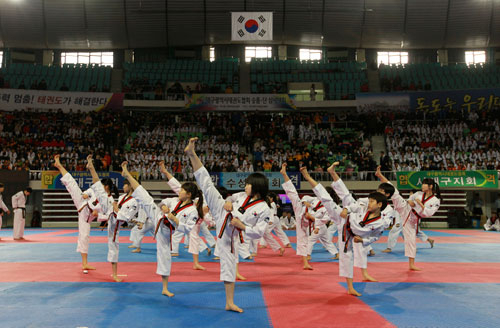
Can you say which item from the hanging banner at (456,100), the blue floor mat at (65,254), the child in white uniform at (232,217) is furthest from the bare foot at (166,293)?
the hanging banner at (456,100)

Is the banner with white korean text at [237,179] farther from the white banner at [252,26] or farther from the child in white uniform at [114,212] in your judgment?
the child in white uniform at [114,212]

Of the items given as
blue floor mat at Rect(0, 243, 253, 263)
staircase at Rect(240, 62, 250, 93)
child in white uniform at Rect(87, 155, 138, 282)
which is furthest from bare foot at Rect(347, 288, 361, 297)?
staircase at Rect(240, 62, 250, 93)

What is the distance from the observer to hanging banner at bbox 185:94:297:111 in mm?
28453

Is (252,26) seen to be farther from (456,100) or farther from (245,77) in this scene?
(456,100)

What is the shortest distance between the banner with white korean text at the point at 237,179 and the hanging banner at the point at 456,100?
1230cm

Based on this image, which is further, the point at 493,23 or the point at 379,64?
the point at 379,64

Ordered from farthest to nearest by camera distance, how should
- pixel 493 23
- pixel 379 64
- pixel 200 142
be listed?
pixel 379 64, pixel 493 23, pixel 200 142

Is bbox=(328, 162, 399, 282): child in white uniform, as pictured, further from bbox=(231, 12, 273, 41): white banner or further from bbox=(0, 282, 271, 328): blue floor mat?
bbox=(231, 12, 273, 41): white banner

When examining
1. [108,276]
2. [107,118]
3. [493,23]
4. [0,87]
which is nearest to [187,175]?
[107,118]

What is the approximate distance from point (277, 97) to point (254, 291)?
2315 cm

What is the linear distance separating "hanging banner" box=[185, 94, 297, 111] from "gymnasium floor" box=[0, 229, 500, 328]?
19305 mm

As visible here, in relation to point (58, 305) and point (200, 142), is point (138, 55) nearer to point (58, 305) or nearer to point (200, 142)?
point (200, 142)

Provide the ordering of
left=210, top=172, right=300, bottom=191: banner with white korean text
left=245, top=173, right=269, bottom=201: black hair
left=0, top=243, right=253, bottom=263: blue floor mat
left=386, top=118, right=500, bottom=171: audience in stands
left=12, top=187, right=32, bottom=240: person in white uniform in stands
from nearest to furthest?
left=245, top=173, right=269, bottom=201: black hair < left=0, top=243, right=253, bottom=263: blue floor mat < left=12, top=187, right=32, bottom=240: person in white uniform in stands < left=210, top=172, right=300, bottom=191: banner with white korean text < left=386, top=118, right=500, bottom=171: audience in stands

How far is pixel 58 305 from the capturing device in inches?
218
